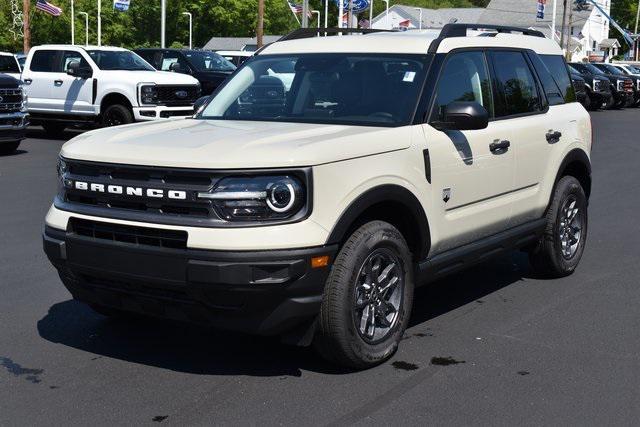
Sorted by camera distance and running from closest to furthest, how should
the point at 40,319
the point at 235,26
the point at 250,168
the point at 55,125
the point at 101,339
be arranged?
the point at 250,168, the point at 101,339, the point at 40,319, the point at 55,125, the point at 235,26

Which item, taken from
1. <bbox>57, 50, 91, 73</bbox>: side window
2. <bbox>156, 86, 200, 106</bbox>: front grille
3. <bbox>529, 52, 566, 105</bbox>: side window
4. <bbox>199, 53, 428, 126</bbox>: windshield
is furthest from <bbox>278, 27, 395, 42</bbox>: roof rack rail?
<bbox>57, 50, 91, 73</bbox>: side window

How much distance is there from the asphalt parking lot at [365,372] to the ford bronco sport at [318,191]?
307 millimetres

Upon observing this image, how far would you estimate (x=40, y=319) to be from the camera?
20.4ft

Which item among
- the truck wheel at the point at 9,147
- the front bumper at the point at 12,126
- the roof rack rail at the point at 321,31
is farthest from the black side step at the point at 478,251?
the truck wheel at the point at 9,147

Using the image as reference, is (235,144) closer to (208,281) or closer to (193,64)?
(208,281)

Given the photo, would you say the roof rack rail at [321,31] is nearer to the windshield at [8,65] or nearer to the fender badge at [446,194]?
the fender badge at [446,194]

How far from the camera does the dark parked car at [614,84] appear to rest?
36306mm

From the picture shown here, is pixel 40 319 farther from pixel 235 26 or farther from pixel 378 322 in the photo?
pixel 235 26

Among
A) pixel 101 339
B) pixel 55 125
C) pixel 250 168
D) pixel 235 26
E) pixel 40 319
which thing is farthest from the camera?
pixel 235 26

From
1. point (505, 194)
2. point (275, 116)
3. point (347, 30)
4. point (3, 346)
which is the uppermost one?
point (347, 30)

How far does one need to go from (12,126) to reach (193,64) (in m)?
7.82

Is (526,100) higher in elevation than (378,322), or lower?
higher

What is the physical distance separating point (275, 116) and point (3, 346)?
2172 mm

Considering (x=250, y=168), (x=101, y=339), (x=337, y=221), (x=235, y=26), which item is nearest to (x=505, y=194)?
(x=337, y=221)
